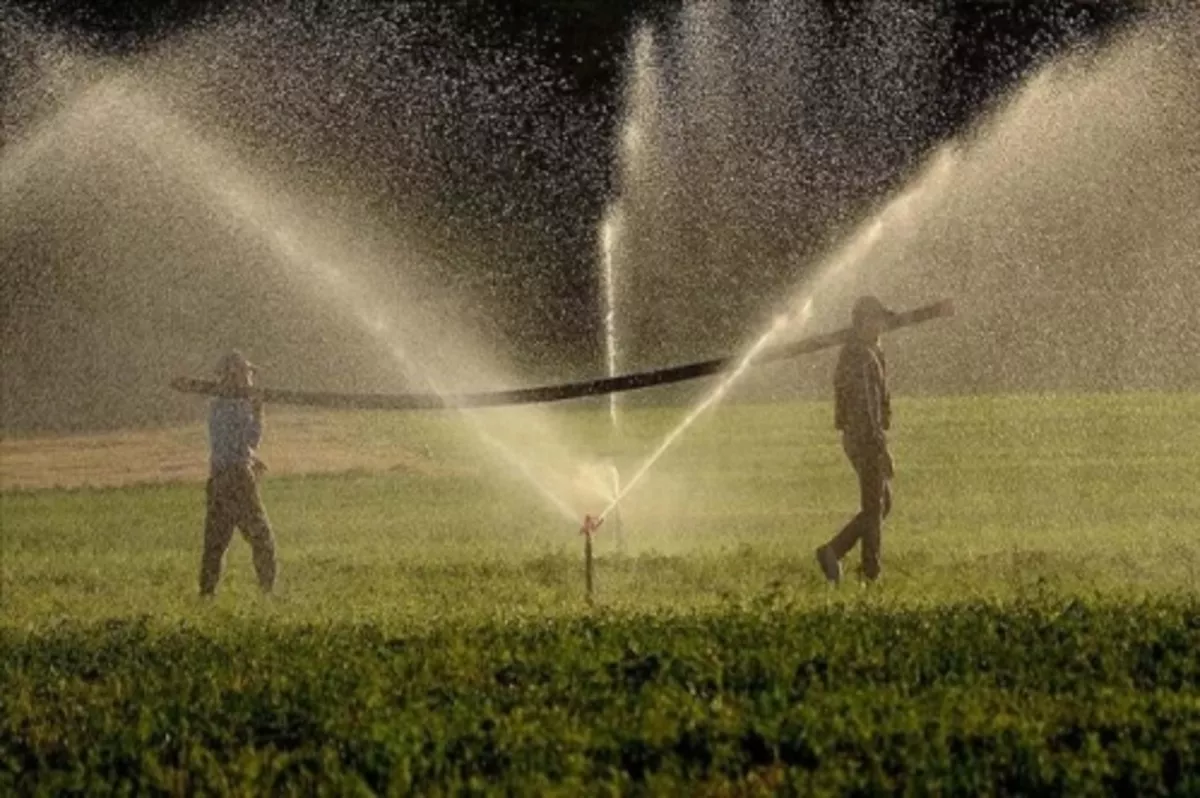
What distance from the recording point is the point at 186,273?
70.2 metres

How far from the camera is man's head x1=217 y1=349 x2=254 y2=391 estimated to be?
19.0m

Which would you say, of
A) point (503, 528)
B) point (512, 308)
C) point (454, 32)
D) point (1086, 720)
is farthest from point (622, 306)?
point (1086, 720)

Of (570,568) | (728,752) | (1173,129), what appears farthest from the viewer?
(1173,129)

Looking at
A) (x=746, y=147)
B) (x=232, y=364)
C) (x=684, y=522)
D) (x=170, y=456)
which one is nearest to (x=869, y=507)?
(x=232, y=364)

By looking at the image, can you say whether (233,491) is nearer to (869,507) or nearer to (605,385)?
(605,385)

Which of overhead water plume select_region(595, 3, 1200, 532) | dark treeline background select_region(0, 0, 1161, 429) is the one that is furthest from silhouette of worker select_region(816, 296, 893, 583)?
dark treeline background select_region(0, 0, 1161, 429)

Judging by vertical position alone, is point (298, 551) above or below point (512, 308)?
below

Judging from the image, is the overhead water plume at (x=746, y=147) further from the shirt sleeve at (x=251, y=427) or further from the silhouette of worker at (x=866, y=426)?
the silhouette of worker at (x=866, y=426)

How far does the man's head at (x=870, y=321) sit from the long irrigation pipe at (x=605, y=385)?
71mm

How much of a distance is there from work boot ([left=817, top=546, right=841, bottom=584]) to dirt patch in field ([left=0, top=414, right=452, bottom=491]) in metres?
19.6

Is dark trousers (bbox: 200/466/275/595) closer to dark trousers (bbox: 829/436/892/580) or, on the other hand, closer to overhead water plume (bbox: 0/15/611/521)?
dark trousers (bbox: 829/436/892/580)

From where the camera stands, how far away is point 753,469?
3506cm

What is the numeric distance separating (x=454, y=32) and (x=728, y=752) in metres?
64.6

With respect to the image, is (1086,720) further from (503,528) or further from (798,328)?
(798,328)
